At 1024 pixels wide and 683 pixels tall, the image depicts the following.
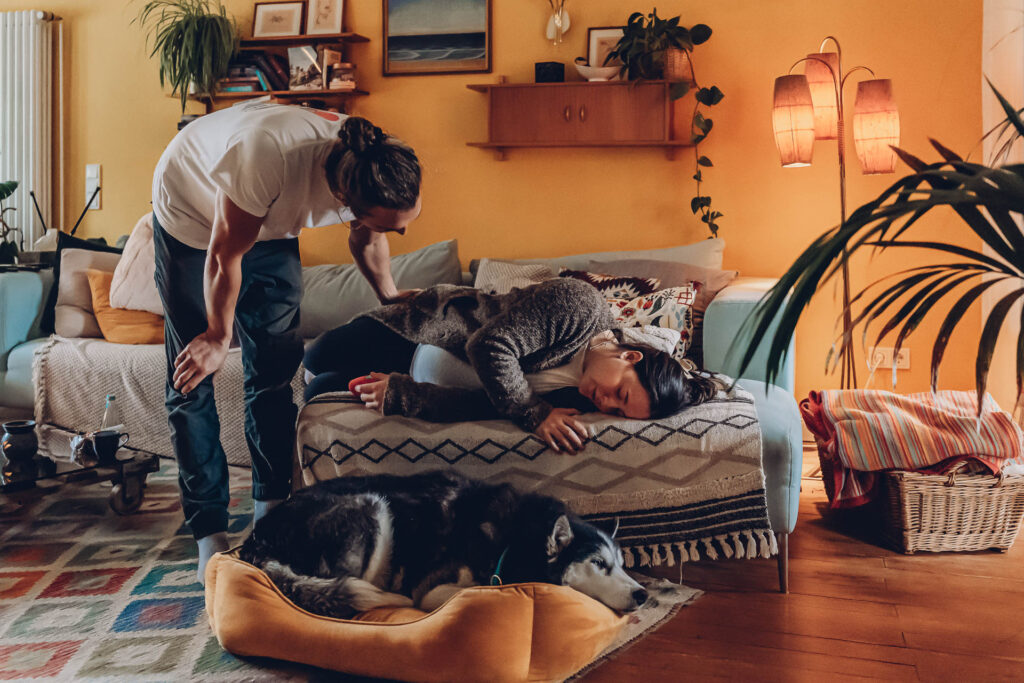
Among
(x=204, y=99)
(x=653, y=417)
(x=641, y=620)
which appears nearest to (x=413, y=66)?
(x=204, y=99)

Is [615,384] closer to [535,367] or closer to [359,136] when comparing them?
Answer: [535,367]

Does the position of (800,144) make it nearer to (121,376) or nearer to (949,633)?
(949,633)

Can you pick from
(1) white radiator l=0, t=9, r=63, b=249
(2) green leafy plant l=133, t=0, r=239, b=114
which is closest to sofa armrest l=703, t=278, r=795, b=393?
(2) green leafy plant l=133, t=0, r=239, b=114

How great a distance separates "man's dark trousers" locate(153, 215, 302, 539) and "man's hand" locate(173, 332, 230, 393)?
0.15 m

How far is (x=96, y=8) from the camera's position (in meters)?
3.89

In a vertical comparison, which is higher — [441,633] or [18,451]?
[18,451]

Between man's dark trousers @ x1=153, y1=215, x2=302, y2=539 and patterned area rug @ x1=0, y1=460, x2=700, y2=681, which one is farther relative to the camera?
man's dark trousers @ x1=153, y1=215, x2=302, y2=539

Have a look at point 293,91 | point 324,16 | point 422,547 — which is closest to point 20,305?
point 293,91

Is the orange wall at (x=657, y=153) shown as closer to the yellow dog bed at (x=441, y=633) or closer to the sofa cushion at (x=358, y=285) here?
the sofa cushion at (x=358, y=285)

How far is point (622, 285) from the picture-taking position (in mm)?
2799

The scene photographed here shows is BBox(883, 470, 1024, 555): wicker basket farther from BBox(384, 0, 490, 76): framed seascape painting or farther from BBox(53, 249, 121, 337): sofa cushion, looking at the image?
BBox(53, 249, 121, 337): sofa cushion

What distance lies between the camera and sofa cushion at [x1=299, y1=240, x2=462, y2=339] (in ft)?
10.5

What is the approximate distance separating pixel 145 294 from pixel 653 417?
193cm

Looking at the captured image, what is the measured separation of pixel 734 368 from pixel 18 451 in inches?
75.4
